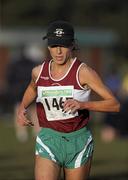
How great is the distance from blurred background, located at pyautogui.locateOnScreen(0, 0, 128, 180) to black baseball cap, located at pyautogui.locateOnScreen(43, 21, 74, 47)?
15.9 ft

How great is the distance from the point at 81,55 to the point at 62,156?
1132 inches

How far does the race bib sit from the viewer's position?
773cm

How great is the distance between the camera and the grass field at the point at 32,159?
12.8m

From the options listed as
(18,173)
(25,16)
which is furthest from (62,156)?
(25,16)

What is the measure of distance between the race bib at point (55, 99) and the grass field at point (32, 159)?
4522mm

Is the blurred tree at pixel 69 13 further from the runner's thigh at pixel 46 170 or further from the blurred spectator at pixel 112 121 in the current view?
the runner's thigh at pixel 46 170

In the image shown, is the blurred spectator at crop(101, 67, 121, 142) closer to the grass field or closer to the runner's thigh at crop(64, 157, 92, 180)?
the grass field

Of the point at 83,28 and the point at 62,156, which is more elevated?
the point at 62,156

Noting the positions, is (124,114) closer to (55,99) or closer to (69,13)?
(55,99)

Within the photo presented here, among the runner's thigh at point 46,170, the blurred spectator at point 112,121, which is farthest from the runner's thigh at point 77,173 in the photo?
the blurred spectator at point 112,121

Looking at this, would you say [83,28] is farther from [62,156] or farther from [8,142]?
[62,156]

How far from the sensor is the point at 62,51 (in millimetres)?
7715

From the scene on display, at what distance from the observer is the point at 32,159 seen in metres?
15.1

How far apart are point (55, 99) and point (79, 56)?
2700 centimetres
